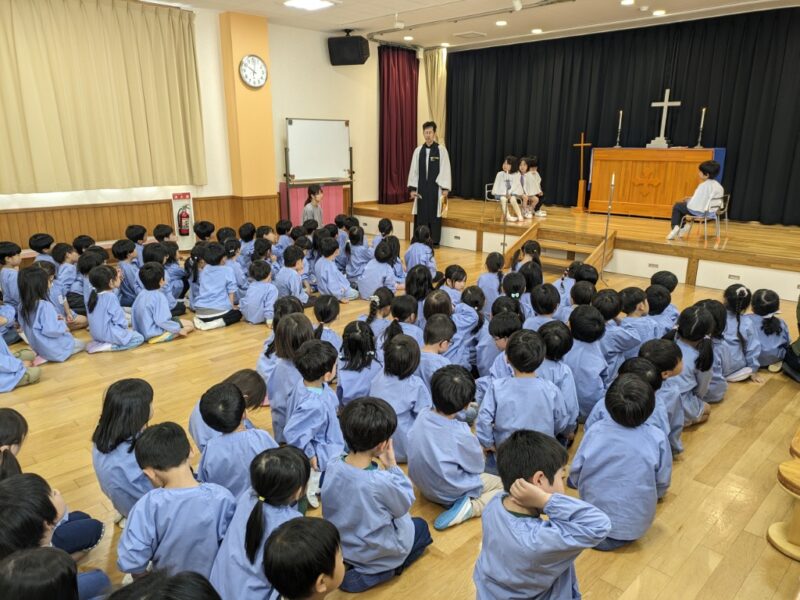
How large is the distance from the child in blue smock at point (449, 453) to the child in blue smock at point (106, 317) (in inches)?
111

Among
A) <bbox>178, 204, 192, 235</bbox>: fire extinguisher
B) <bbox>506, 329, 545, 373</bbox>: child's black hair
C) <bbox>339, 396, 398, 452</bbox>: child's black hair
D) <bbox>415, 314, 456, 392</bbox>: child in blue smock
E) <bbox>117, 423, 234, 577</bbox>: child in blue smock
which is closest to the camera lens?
<bbox>117, 423, 234, 577</bbox>: child in blue smock

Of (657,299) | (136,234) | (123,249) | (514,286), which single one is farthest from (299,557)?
(136,234)

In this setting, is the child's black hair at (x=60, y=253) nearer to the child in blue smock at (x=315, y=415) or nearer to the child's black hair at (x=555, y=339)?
the child in blue smock at (x=315, y=415)

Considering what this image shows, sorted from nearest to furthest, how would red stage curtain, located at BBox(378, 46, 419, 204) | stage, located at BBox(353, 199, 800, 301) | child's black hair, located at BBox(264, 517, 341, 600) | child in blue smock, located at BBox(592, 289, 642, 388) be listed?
child's black hair, located at BBox(264, 517, 341, 600)
child in blue smock, located at BBox(592, 289, 642, 388)
stage, located at BBox(353, 199, 800, 301)
red stage curtain, located at BBox(378, 46, 419, 204)

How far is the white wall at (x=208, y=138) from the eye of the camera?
21.1ft

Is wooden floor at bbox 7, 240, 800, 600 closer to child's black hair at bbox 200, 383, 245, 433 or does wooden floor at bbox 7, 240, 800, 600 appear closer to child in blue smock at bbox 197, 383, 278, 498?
child in blue smock at bbox 197, 383, 278, 498

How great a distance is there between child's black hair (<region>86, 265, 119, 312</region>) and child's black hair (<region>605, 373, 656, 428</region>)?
11.4ft

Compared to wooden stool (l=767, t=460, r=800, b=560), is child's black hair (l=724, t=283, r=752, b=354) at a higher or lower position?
higher

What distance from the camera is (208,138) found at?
720 cm

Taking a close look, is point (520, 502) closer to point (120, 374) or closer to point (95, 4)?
point (120, 374)

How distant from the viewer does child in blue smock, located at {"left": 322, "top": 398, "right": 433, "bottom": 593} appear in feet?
5.66

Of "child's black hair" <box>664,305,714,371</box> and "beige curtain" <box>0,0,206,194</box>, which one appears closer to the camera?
"child's black hair" <box>664,305,714,371</box>

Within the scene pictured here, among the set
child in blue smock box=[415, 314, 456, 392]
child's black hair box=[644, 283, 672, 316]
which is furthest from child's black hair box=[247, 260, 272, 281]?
child's black hair box=[644, 283, 672, 316]

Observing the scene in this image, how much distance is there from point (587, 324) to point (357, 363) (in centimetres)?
119
